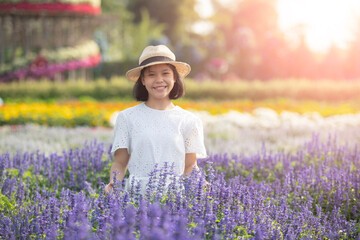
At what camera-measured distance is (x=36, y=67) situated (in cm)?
1869

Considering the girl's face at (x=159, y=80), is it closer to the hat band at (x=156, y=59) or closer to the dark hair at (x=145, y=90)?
the hat band at (x=156, y=59)

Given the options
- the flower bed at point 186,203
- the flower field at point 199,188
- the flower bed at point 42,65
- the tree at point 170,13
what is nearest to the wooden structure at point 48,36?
the flower bed at point 42,65

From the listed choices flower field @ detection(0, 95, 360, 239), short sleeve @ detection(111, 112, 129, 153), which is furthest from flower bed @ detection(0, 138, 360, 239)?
short sleeve @ detection(111, 112, 129, 153)

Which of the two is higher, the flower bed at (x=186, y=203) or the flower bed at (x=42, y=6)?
the flower bed at (x=42, y=6)

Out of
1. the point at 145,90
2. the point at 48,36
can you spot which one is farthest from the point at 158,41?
the point at 145,90

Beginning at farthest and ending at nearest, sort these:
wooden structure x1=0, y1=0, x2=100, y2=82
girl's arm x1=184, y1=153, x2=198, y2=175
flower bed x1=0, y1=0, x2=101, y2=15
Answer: wooden structure x1=0, y1=0, x2=100, y2=82 → flower bed x1=0, y1=0, x2=101, y2=15 → girl's arm x1=184, y1=153, x2=198, y2=175

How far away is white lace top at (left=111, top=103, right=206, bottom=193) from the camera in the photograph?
348 centimetres

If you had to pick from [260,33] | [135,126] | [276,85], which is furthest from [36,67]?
[260,33]

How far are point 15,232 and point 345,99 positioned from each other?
1531 cm

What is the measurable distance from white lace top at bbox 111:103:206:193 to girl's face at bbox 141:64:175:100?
0.55ft

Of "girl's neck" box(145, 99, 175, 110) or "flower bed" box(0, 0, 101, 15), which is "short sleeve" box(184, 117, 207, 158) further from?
"flower bed" box(0, 0, 101, 15)

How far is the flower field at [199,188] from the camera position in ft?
8.25

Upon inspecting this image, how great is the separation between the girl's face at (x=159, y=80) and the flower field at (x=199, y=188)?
585 mm

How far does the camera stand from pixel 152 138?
3.47 m
